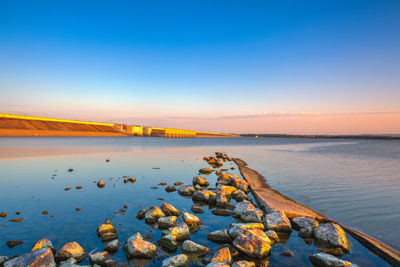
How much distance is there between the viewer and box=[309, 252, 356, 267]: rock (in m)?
5.77

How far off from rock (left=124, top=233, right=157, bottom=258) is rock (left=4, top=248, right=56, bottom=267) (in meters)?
1.89

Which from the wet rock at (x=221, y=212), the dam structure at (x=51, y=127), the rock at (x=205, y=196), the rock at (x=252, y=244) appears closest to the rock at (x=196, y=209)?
the wet rock at (x=221, y=212)

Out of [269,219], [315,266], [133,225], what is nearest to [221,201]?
[269,219]

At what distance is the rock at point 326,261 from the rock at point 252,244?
4.21 feet

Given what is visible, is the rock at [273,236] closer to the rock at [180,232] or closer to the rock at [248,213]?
the rock at [248,213]

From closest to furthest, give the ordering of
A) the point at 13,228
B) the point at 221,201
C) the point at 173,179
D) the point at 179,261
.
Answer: the point at 179,261, the point at 13,228, the point at 221,201, the point at 173,179

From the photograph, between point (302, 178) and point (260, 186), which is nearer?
point (260, 186)

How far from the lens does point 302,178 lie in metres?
19.3

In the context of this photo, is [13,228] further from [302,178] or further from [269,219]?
[302,178]

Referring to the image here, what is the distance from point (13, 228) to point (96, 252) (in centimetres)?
434

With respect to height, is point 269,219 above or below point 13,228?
above

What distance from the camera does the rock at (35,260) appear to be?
5266 millimetres

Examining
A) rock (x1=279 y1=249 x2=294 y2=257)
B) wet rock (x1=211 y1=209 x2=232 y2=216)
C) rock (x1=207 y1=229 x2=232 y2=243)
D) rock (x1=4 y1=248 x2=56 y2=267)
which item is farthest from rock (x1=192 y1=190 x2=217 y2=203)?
rock (x1=4 y1=248 x2=56 y2=267)

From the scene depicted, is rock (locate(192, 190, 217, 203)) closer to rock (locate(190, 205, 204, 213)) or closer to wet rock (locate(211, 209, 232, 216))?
rock (locate(190, 205, 204, 213))
